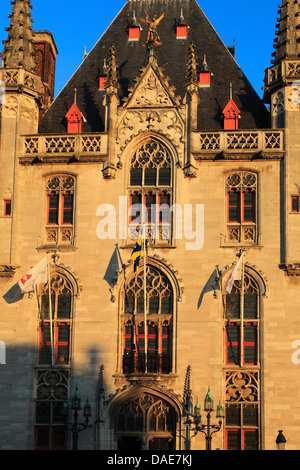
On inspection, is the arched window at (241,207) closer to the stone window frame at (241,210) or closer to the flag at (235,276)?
the stone window frame at (241,210)

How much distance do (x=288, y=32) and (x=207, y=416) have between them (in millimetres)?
17901

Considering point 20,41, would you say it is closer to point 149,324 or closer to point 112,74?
point 112,74

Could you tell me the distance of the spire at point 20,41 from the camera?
146ft

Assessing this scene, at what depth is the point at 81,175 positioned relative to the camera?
42.7 metres

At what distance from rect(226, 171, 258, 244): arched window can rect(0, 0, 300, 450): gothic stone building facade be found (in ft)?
0.20

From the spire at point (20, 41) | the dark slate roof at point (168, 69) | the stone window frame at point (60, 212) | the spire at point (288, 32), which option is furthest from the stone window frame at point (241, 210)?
the spire at point (20, 41)

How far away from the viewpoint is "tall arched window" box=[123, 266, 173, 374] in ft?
132

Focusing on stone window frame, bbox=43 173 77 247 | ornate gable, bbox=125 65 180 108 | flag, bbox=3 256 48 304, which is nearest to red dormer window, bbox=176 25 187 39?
ornate gable, bbox=125 65 180 108

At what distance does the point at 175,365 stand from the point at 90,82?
15333 millimetres

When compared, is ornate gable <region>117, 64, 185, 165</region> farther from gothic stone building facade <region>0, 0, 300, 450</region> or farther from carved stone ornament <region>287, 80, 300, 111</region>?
carved stone ornament <region>287, 80, 300, 111</region>

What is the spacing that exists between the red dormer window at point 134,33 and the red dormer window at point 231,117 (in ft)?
24.3
